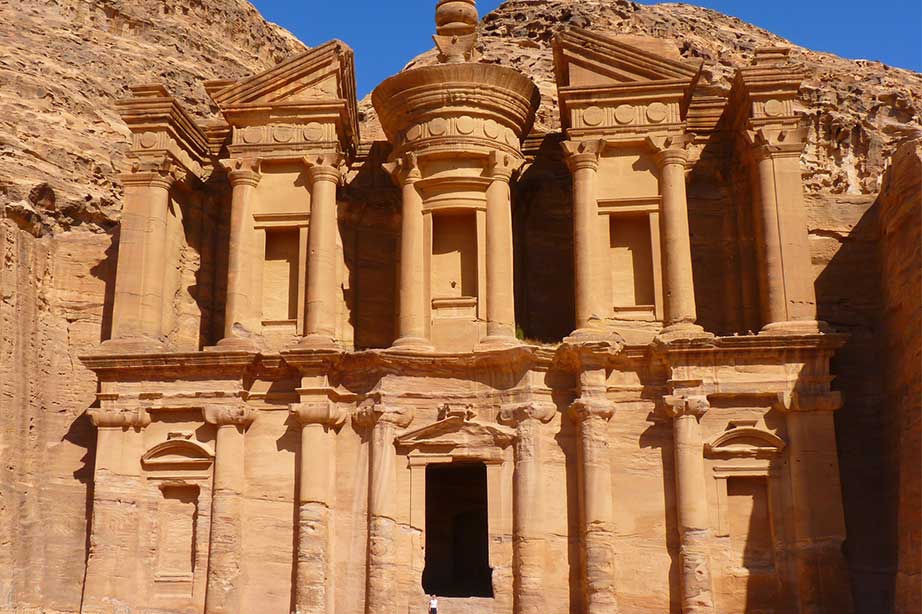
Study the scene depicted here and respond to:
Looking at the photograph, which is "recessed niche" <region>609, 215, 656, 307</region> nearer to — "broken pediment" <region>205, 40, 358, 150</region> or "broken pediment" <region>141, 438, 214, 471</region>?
"broken pediment" <region>205, 40, 358, 150</region>

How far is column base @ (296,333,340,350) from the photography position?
1941cm

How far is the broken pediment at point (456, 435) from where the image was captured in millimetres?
18828

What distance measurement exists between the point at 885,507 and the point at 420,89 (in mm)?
11356

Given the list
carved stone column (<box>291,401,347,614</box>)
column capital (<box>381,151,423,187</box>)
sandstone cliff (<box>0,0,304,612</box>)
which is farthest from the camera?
column capital (<box>381,151,423,187</box>)

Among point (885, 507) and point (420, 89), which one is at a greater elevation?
point (420, 89)

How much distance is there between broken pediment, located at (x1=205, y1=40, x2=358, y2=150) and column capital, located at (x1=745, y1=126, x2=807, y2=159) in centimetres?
791

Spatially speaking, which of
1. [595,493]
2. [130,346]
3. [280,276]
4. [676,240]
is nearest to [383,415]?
[595,493]

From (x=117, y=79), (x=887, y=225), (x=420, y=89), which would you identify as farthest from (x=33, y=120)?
(x=887, y=225)

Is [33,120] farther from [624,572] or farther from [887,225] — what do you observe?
[887,225]

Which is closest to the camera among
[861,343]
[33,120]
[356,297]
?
[861,343]

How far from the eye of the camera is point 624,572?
18109 millimetres

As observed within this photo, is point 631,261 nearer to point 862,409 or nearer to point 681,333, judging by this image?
point 681,333

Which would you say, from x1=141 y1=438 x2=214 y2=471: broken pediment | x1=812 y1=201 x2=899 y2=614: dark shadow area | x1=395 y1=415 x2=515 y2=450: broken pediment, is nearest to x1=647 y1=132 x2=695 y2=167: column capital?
x1=812 y1=201 x2=899 y2=614: dark shadow area

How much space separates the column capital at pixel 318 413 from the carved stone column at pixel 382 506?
15.9 inches
